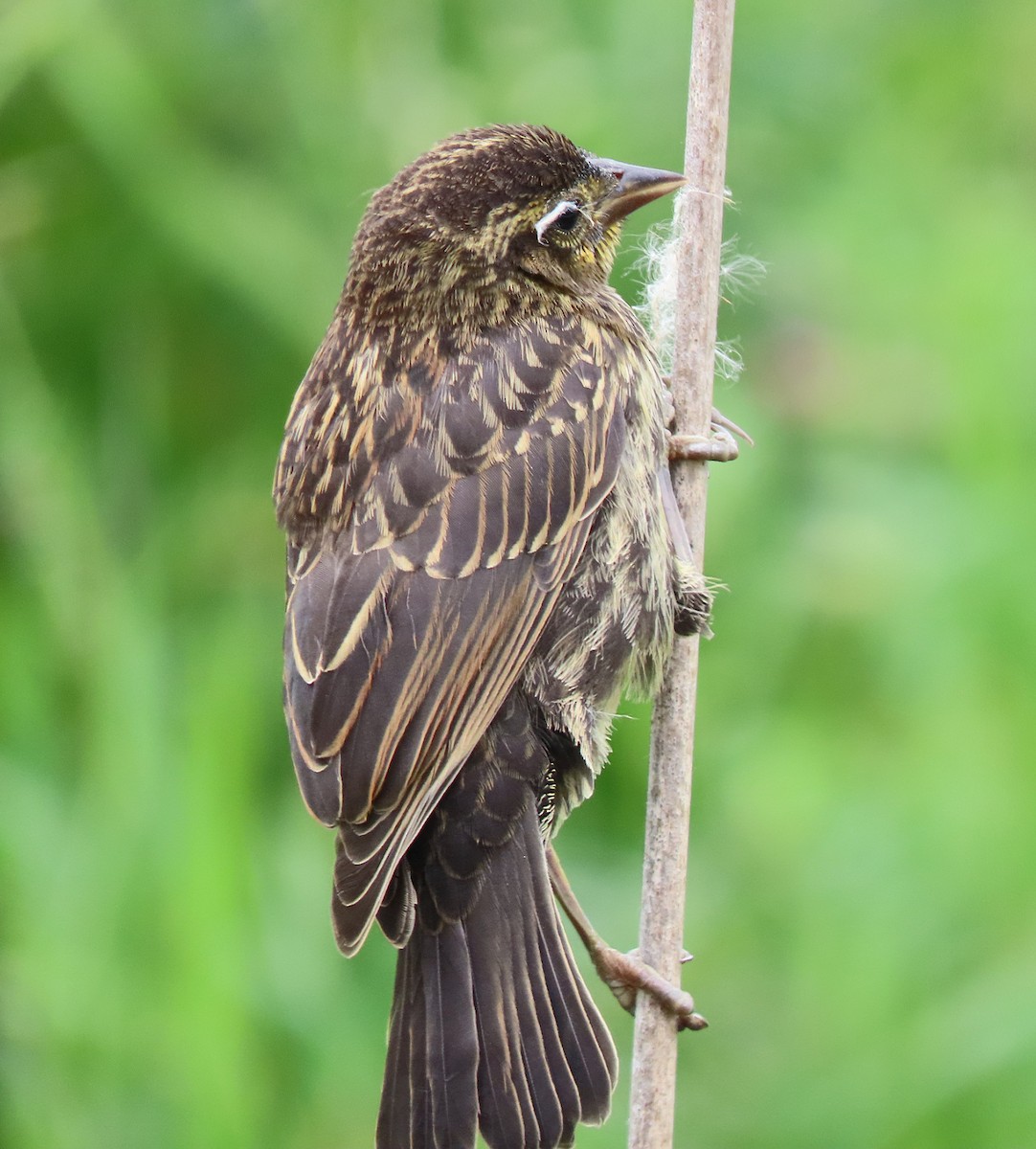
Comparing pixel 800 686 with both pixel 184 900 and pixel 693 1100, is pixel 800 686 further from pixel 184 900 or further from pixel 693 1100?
pixel 184 900

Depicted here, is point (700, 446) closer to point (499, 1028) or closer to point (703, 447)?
point (703, 447)

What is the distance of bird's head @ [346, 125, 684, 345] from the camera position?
3643 millimetres

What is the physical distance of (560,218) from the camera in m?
3.73

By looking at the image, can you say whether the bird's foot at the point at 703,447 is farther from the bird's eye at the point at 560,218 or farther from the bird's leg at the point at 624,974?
the bird's leg at the point at 624,974

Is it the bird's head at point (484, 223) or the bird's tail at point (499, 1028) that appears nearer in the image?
the bird's tail at point (499, 1028)

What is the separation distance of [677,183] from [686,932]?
1.60 metres

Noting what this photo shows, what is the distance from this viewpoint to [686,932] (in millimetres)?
4176

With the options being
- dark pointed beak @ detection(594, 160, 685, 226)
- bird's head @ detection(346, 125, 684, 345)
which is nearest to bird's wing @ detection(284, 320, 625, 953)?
bird's head @ detection(346, 125, 684, 345)

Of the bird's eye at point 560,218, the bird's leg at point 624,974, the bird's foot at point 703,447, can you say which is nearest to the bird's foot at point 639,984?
the bird's leg at point 624,974

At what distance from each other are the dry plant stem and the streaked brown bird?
218 mm

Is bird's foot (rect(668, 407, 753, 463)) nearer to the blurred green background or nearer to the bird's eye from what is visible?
the bird's eye

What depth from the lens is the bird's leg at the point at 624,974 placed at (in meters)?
3.32

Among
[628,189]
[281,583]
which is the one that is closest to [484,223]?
[628,189]

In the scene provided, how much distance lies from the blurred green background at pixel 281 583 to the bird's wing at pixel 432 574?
2.11 ft
